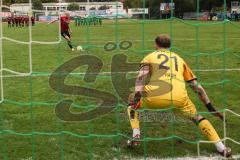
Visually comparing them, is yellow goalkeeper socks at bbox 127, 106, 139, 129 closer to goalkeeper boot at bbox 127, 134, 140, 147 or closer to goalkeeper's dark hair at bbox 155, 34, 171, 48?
goalkeeper boot at bbox 127, 134, 140, 147

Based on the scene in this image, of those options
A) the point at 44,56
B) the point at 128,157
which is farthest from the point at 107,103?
the point at 44,56

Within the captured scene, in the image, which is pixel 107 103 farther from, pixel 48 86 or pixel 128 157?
A: pixel 128 157

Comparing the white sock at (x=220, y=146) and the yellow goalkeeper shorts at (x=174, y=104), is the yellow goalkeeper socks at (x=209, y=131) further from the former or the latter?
the yellow goalkeeper shorts at (x=174, y=104)

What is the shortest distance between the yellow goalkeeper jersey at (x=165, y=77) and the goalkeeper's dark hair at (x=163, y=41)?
0.25ft

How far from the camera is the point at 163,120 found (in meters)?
7.12

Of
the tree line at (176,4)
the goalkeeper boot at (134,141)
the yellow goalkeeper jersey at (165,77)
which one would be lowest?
the goalkeeper boot at (134,141)

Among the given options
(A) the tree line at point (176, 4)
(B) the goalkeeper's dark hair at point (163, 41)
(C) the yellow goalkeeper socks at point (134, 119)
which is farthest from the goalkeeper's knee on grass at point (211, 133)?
(A) the tree line at point (176, 4)

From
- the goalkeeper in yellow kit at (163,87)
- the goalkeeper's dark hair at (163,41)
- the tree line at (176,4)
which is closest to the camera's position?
the goalkeeper in yellow kit at (163,87)

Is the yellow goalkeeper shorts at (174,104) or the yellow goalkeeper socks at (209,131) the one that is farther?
the yellow goalkeeper shorts at (174,104)

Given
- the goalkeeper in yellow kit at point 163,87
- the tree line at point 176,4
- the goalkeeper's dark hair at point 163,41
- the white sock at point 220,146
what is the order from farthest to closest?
the tree line at point 176,4, the goalkeeper's dark hair at point 163,41, the goalkeeper in yellow kit at point 163,87, the white sock at point 220,146

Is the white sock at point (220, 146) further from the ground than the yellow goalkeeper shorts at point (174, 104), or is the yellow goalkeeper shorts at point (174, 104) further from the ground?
the yellow goalkeeper shorts at point (174, 104)

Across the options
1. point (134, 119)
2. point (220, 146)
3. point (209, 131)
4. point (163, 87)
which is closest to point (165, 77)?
point (163, 87)

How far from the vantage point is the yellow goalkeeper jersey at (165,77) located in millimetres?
5738

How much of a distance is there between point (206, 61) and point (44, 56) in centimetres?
528
